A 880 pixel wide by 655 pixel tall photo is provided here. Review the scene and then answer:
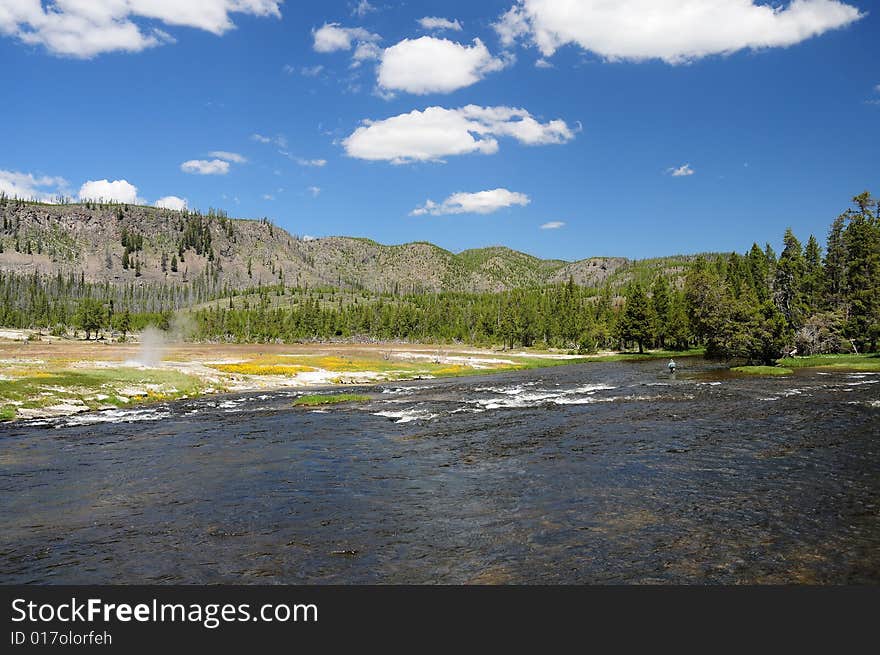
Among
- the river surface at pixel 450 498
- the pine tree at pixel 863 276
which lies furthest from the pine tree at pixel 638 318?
the river surface at pixel 450 498

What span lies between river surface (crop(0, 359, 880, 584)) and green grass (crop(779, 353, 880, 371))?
3511 cm

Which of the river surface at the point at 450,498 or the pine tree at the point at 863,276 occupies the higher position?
the pine tree at the point at 863,276

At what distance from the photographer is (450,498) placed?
1830 cm

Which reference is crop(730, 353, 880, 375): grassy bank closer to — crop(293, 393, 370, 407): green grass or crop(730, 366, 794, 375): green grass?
crop(730, 366, 794, 375): green grass

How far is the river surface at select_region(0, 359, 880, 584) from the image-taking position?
12.6m

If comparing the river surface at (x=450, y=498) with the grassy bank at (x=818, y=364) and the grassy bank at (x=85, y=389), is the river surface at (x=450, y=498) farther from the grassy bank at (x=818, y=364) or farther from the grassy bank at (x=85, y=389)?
the grassy bank at (x=818, y=364)

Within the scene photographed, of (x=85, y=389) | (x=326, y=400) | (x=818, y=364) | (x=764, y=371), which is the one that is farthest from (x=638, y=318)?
(x=85, y=389)

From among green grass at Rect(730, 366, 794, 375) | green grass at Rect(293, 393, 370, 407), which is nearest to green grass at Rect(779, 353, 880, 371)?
green grass at Rect(730, 366, 794, 375)

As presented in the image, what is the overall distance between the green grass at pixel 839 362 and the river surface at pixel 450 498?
115 ft

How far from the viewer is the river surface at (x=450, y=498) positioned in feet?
41.2

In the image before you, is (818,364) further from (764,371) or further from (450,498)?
(450,498)

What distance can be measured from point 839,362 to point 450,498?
7385 centimetres

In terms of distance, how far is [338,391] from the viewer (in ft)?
181

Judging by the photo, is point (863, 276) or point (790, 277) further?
point (790, 277)
